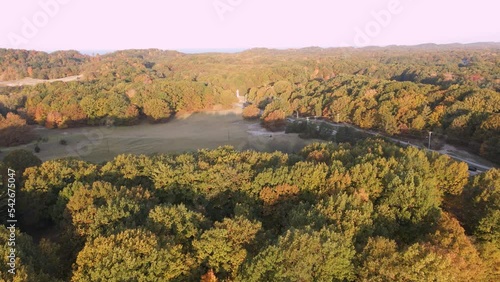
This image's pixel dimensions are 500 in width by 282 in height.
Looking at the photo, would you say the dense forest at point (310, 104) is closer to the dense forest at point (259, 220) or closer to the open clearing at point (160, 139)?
the open clearing at point (160, 139)

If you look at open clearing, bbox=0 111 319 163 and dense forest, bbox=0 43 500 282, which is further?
open clearing, bbox=0 111 319 163

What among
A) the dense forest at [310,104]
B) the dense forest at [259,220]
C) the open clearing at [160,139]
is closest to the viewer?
the dense forest at [259,220]

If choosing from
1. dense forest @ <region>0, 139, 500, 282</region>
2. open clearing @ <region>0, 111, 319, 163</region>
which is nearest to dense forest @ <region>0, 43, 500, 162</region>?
open clearing @ <region>0, 111, 319, 163</region>

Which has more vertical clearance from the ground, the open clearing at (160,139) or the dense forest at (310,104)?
the dense forest at (310,104)

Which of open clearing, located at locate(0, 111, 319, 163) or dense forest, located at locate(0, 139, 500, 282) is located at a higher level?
dense forest, located at locate(0, 139, 500, 282)

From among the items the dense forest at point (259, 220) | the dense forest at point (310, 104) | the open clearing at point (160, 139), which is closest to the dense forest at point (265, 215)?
the dense forest at point (259, 220)

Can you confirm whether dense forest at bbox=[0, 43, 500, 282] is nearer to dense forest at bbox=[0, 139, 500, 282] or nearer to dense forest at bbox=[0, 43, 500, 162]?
dense forest at bbox=[0, 139, 500, 282]

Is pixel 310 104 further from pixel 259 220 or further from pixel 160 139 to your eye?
pixel 259 220

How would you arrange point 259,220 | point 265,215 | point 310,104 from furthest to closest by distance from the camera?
point 310,104
point 265,215
point 259,220

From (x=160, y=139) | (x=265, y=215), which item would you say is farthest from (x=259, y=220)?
(x=160, y=139)
